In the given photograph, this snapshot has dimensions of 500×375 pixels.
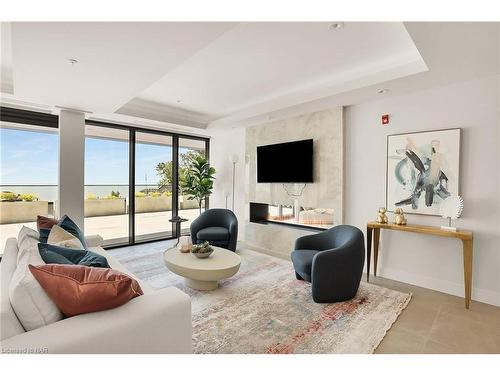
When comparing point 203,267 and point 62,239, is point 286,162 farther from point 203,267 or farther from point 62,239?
point 62,239

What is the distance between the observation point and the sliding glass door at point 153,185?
5316mm

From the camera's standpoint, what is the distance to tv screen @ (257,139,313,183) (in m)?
4.25

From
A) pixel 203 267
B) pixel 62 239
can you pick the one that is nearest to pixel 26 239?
pixel 62 239

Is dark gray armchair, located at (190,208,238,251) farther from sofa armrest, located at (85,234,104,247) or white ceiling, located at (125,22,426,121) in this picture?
white ceiling, located at (125,22,426,121)

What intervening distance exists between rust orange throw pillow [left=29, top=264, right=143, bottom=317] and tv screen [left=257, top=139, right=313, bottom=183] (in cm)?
342

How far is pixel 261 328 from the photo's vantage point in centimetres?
226

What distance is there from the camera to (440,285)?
121 inches

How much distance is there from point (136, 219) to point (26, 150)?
2139 millimetres

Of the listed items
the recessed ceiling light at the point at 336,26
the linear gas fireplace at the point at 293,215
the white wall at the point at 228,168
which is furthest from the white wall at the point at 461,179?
the white wall at the point at 228,168

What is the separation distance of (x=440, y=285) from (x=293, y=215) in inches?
91.3

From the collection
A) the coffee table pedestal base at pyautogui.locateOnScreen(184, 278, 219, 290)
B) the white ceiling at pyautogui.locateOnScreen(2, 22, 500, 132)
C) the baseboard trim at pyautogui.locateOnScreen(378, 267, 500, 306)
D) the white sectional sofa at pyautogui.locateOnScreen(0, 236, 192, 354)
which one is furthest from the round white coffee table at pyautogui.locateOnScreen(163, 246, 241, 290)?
the baseboard trim at pyautogui.locateOnScreen(378, 267, 500, 306)

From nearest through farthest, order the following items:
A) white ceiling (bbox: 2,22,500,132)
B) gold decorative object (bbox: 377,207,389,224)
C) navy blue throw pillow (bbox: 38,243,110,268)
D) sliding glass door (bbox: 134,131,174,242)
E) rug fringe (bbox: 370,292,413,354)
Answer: navy blue throw pillow (bbox: 38,243,110,268) < white ceiling (bbox: 2,22,500,132) < rug fringe (bbox: 370,292,413,354) < gold decorative object (bbox: 377,207,389,224) < sliding glass door (bbox: 134,131,174,242)

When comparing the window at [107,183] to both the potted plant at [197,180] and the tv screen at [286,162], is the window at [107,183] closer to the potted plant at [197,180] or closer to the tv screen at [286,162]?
the potted plant at [197,180]
